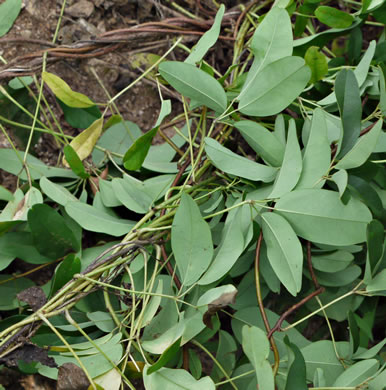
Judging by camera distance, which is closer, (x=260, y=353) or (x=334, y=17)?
(x=260, y=353)

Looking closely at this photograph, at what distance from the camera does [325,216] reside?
0.61 metres

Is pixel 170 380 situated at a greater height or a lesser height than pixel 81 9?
lesser

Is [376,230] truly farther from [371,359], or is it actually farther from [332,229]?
[371,359]

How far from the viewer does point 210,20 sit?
2.84 feet

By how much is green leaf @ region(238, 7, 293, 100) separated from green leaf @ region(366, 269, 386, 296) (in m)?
0.31

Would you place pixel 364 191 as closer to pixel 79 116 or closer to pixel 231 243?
pixel 231 243

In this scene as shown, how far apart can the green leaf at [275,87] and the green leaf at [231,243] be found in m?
0.14

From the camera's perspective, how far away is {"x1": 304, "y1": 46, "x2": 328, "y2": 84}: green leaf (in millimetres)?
744

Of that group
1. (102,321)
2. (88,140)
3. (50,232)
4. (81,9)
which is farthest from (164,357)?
(81,9)

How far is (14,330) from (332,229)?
1.38ft

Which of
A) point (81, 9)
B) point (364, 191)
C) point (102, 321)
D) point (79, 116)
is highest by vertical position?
point (81, 9)

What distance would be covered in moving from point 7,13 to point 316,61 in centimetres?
48

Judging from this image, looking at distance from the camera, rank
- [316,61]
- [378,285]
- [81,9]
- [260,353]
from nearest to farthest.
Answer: [260,353]
[378,285]
[316,61]
[81,9]

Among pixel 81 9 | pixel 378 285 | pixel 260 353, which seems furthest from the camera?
pixel 81 9
